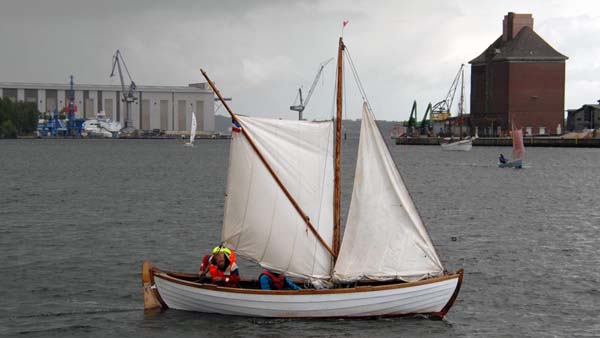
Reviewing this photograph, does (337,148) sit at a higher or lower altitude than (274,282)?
higher

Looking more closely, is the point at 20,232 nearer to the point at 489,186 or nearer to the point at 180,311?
the point at 180,311

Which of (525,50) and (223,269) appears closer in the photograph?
(223,269)

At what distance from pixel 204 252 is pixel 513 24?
147 m

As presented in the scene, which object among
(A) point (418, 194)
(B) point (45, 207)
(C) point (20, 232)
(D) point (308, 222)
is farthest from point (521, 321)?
(A) point (418, 194)

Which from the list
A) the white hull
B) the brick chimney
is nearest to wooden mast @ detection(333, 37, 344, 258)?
the white hull

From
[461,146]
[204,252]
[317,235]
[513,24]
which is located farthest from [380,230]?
[513,24]

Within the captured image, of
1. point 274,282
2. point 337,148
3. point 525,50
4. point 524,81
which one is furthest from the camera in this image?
point 525,50

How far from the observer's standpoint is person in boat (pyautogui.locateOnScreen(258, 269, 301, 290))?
79.2 feet

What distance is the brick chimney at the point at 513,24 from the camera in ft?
572

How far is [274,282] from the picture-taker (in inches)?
957

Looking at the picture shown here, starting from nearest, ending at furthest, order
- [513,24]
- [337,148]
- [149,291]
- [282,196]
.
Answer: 1. [337,148]
2. [282,196]
3. [149,291]
4. [513,24]

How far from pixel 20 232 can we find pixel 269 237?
2135 centimetres

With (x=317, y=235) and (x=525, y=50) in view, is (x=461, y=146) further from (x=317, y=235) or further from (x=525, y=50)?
(x=317, y=235)

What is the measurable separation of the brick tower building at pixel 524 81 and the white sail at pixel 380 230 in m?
144
